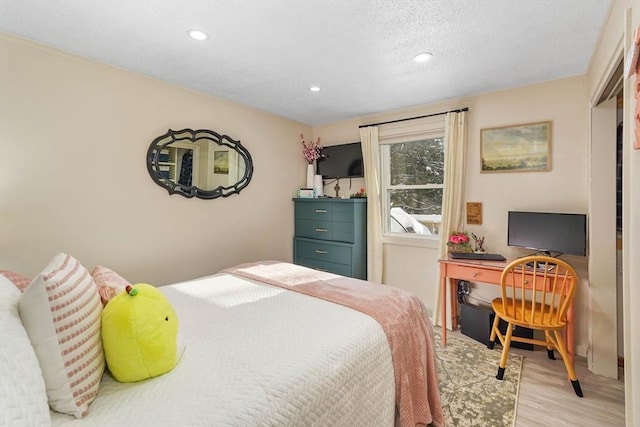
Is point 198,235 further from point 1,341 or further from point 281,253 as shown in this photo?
point 1,341

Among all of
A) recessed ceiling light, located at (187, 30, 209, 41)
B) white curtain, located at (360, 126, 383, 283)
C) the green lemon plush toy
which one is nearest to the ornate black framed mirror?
recessed ceiling light, located at (187, 30, 209, 41)

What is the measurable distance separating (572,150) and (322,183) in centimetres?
269

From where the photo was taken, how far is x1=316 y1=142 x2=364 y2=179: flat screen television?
3797 mm

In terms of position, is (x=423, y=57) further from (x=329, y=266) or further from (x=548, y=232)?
(x=329, y=266)

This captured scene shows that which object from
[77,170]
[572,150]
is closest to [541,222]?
[572,150]

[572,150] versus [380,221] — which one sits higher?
[572,150]

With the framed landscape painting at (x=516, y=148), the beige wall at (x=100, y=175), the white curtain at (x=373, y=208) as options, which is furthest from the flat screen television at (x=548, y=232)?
the beige wall at (x=100, y=175)

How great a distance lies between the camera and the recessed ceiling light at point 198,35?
1910 mm

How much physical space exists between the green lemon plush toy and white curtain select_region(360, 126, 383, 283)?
283 cm

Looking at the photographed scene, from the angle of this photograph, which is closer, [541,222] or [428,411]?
[428,411]

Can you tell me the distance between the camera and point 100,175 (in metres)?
2.37

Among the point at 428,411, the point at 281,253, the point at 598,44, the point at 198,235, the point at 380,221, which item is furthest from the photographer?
the point at 281,253

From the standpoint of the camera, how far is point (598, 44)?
2000mm

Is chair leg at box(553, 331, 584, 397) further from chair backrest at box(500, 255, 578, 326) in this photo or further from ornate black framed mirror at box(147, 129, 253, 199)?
ornate black framed mirror at box(147, 129, 253, 199)
